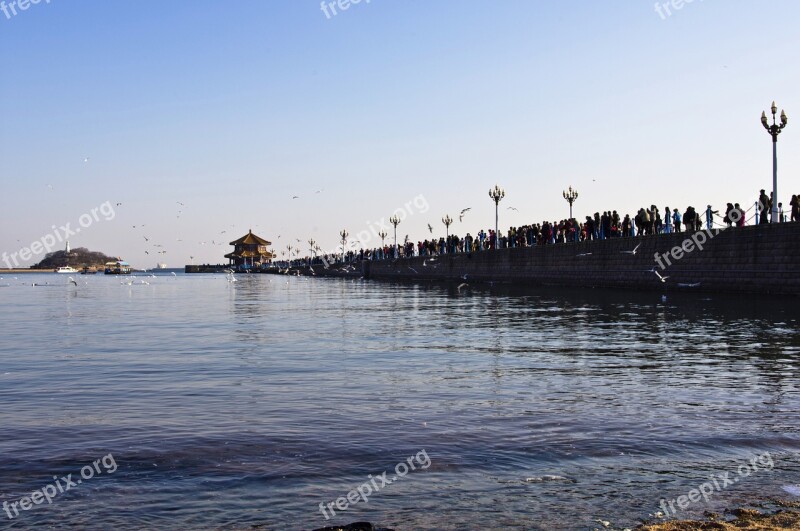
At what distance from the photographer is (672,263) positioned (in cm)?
3619

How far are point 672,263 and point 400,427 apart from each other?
31219mm

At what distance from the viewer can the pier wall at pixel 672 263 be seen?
29.1 m

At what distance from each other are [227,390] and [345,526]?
5.95 m

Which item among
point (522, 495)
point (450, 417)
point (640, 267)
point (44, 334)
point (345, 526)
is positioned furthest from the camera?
point (640, 267)

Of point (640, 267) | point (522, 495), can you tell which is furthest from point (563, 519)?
point (640, 267)

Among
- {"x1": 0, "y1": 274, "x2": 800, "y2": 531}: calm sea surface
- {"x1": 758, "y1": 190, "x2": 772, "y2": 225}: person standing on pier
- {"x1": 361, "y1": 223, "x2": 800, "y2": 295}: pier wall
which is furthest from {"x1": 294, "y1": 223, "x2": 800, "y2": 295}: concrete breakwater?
{"x1": 0, "y1": 274, "x2": 800, "y2": 531}: calm sea surface

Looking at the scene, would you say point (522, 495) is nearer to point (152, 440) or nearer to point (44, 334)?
point (152, 440)

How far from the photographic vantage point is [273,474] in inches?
237

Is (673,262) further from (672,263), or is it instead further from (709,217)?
(709,217)

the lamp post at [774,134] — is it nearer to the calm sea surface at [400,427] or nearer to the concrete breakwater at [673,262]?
the concrete breakwater at [673,262]

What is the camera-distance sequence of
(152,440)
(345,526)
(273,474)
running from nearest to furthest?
(345,526) → (273,474) → (152,440)

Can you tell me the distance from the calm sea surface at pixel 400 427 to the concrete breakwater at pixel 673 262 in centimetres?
1356

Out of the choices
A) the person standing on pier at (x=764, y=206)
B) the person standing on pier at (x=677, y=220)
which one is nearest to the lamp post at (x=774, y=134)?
the person standing on pier at (x=764, y=206)

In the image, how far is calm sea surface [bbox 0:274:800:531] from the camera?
523cm
